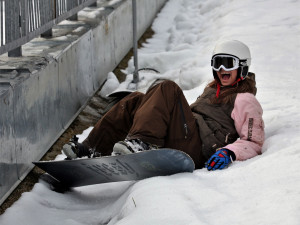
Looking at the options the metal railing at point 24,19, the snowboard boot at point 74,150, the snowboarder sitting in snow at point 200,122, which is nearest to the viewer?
the snowboarder sitting in snow at point 200,122

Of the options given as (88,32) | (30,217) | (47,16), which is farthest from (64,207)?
(88,32)

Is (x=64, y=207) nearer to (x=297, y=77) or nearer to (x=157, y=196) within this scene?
(x=157, y=196)

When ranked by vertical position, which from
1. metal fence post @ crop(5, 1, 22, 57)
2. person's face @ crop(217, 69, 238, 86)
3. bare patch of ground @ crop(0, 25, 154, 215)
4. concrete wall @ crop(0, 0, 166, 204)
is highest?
metal fence post @ crop(5, 1, 22, 57)

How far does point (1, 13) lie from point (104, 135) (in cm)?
141

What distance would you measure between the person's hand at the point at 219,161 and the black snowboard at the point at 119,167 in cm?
14

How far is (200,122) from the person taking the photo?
6.23m

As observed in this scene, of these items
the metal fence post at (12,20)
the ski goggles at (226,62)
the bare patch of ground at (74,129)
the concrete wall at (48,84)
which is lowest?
the bare patch of ground at (74,129)

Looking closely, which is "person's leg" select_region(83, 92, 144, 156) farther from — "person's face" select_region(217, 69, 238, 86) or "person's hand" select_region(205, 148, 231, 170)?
"person's hand" select_region(205, 148, 231, 170)

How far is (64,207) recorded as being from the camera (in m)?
6.33

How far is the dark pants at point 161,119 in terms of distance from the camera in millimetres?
5852

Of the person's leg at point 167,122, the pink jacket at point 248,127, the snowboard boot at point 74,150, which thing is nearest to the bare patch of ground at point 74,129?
the snowboard boot at point 74,150

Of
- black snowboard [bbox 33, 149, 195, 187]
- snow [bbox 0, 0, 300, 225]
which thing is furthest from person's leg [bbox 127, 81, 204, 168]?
snow [bbox 0, 0, 300, 225]

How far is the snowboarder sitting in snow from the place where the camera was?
5.84 meters

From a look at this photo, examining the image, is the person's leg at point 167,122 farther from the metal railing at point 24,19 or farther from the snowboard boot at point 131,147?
the metal railing at point 24,19
